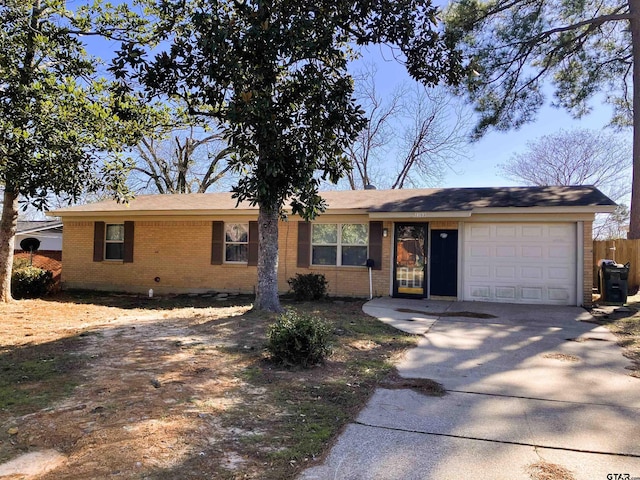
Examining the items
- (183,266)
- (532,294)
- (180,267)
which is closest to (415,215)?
(532,294)

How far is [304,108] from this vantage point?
727 cm

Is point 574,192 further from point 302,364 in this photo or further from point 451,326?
point 302,364

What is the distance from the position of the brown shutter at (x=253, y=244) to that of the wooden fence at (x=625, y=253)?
1004cm

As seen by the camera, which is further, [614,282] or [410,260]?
[410,260]

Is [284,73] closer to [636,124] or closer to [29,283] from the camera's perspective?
[29,283]

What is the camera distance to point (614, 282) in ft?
35.4

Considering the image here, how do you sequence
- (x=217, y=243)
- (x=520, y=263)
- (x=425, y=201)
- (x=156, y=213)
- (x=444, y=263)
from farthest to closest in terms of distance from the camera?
(x=156, y=213) → (x=217, y=243) → (x=425, y=201) → (x=444, y=263) → (x=520, y=263)

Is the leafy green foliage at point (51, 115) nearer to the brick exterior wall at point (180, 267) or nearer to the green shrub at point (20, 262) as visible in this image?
the brick exterior wall at point (180, 267)

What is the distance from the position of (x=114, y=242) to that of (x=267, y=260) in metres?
9.19

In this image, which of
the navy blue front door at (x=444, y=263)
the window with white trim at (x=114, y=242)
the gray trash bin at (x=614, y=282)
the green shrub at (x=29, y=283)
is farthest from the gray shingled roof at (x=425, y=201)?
the green shrub at (x=29, y=283)

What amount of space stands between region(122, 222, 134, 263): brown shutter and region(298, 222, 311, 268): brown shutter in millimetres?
6060

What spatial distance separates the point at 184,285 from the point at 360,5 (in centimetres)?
1018

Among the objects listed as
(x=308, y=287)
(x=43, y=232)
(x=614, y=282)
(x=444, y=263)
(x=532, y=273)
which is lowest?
(x=308, y=287)

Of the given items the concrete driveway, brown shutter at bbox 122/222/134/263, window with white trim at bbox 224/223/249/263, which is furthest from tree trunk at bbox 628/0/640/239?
brown shutter at bbox 122/222/134/263
